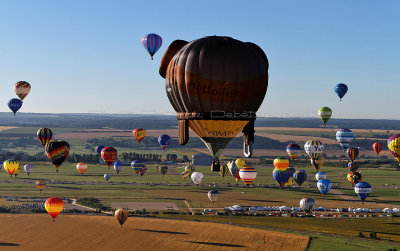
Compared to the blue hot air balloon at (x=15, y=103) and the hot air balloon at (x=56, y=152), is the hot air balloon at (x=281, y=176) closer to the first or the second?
the hot air balloon at (x=56, y=152)

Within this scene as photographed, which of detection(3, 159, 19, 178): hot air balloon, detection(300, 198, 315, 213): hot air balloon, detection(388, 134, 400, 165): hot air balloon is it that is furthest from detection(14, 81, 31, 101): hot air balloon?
detection(388, 134, 400, 165): hot air balloon

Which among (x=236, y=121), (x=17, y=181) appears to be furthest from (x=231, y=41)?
(x=17, y=181)

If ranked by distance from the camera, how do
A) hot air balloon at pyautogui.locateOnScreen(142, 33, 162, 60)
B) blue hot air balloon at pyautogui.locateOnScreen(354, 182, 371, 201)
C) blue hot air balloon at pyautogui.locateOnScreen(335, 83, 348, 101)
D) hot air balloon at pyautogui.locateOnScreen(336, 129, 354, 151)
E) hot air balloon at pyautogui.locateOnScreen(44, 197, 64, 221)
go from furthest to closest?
hot air balloon at pyautogui.locateOnScreen(336, 129, 354, 151)
blue hot air balloon at pyautogui.locateOnScreen(335, 83, 348, 101)
blue hot air balloon at pyautogui.locateOnScreen(354, 182, 371, 201)
hot air balloon at pyautogui.locateOnScreen(142, 33, 162, 60)
hot air balloon at pyautogui.locateOnScreen(44, 197, 64, 221)

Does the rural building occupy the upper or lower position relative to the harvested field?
lower

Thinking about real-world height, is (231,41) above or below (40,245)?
above

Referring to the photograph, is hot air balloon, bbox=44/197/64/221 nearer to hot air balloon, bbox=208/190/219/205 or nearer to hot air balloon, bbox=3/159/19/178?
hot air balloon, bbox=208/190/219/205

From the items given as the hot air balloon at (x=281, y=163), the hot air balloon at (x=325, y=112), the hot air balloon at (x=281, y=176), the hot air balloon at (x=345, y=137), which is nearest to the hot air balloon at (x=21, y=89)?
the hot air balloon at (x=281, y=163)

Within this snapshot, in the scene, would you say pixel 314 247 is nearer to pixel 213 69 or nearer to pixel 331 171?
pixel 213 69

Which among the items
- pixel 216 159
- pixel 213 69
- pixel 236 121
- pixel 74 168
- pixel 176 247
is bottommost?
pixel 74 168

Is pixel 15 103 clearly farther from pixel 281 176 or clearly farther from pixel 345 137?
pixel 345 137
